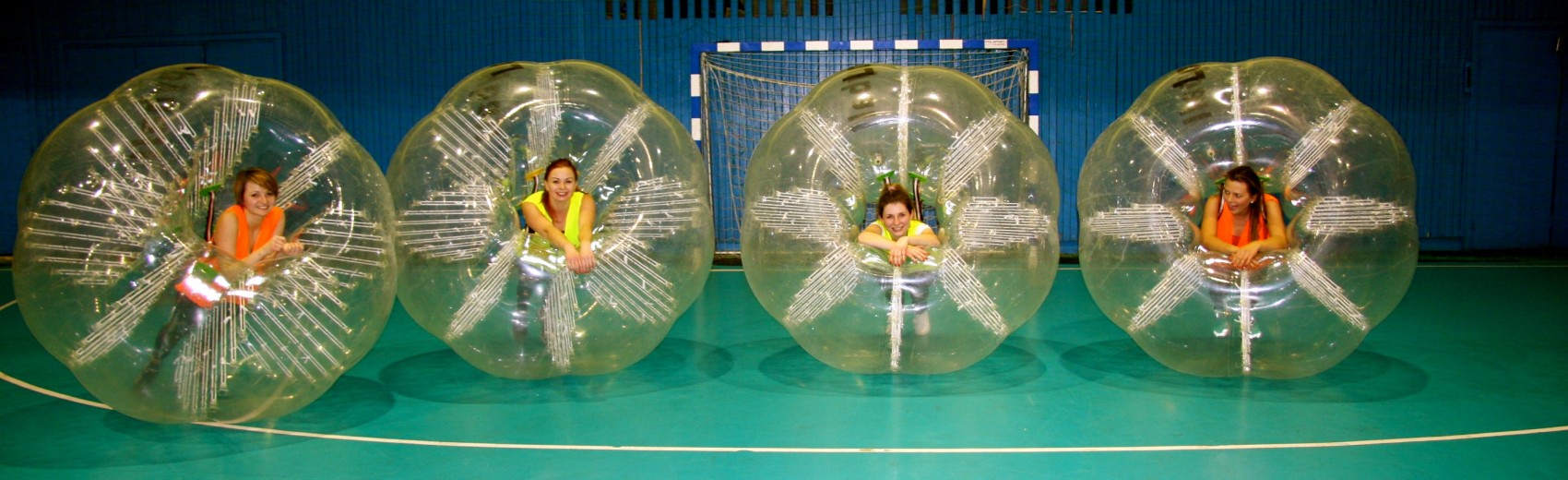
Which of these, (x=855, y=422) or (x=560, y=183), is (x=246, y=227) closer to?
(x=560, y=183)

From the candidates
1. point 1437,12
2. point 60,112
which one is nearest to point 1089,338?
point 1437,12

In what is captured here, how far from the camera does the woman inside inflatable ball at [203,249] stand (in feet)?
12.5

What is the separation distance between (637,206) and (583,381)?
2.62 ft

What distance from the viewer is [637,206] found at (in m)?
4.70

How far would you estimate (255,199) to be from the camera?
4.07 m

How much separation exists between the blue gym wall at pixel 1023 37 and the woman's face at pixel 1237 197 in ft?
17.2

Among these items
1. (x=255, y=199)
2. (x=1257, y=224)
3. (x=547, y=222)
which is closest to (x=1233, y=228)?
(x=1257, y=224)

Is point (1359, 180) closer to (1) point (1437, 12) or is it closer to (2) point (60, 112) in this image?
(1) point (1437, 12)

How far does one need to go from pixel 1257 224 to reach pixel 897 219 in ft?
4.95

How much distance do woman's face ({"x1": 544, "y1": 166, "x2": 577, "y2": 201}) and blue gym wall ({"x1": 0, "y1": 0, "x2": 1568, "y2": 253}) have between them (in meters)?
5.21

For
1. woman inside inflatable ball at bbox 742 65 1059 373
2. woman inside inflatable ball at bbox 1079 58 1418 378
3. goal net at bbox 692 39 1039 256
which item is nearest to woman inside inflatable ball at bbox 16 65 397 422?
woman inside inflatable ball at bbox 742 65 1059 373

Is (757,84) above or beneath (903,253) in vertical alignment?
above

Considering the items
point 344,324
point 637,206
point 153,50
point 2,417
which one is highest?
point 153,50

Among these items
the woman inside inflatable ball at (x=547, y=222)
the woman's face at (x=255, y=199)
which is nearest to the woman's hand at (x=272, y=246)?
the woman's face at (x=255, y=199)
